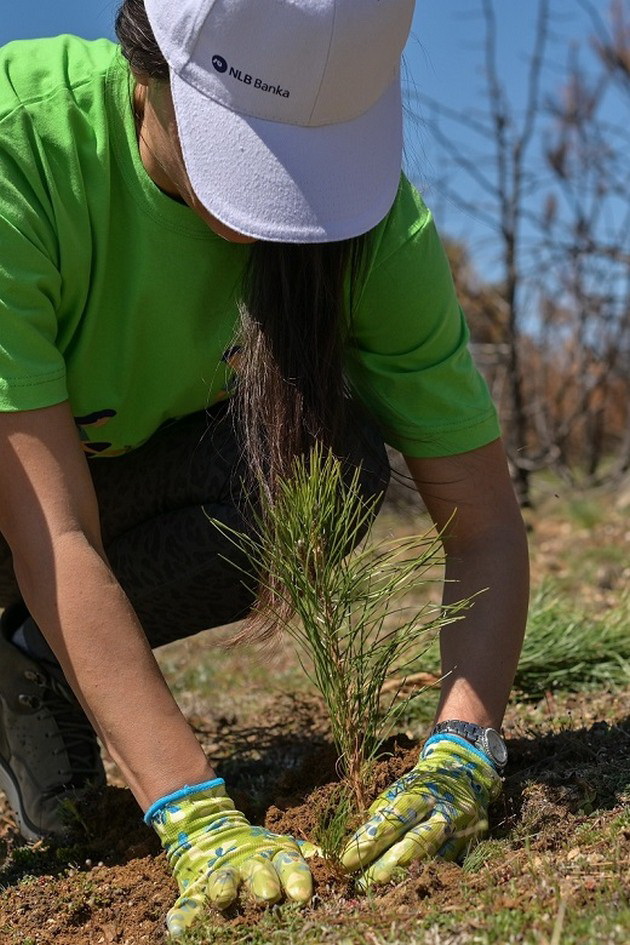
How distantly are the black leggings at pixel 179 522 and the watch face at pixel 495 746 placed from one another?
48cm

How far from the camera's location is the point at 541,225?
5.30 meters

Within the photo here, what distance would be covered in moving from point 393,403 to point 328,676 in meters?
0.54

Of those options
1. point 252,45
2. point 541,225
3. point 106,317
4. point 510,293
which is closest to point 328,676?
point 106,317

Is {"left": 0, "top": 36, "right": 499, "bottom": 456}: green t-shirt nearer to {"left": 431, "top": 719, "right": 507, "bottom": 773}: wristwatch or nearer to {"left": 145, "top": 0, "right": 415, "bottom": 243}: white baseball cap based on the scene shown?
{"left": 145, "top": 0, "right": 415, "bottom": 243}: white baseball cap

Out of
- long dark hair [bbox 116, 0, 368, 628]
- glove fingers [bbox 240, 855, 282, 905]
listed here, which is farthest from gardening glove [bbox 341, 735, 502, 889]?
long dark hair [bbox 116, 0, 368, 628]

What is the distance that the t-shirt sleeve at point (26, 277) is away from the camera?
152 centimetres

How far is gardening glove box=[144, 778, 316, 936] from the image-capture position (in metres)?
1.36

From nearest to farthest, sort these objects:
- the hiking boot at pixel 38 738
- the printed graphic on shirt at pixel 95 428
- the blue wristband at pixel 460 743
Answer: the blue wristband at pixel 460 743 → the printed graphic on shirt at pixel 95 428 → the hiking boot at pixel 38 738

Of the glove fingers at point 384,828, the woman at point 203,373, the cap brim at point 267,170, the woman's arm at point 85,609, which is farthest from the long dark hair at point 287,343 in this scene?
the glove fingers at point 384,828

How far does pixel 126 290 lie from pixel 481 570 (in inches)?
29.7

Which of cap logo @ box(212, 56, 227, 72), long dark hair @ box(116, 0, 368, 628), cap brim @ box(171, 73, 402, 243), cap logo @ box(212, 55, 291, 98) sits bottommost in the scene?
long dark hair @ box(116, 0, 368, 628)

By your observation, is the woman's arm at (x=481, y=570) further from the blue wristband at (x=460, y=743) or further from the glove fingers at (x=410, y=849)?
the glove fingers at (x=410, y=849)

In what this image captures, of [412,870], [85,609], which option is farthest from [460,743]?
[85,609]

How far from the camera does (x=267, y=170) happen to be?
4.55 ft
